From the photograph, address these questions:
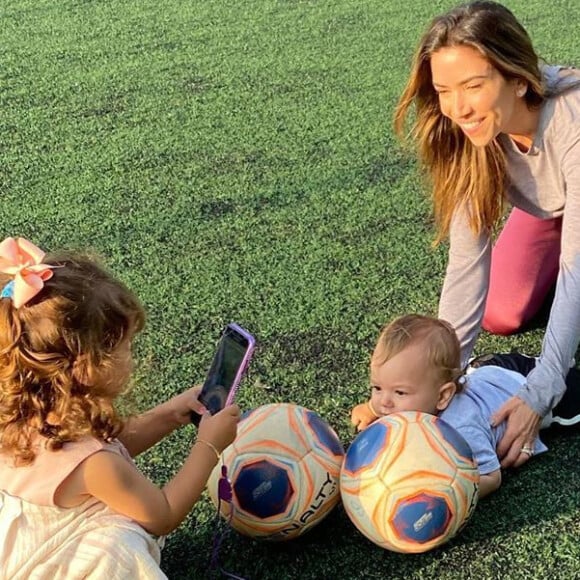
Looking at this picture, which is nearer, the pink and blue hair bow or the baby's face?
the pink and blue hair bow

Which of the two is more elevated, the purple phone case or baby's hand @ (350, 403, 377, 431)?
the purple phone case

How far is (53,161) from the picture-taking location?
5320mm

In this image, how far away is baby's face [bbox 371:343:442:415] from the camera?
2818 mm

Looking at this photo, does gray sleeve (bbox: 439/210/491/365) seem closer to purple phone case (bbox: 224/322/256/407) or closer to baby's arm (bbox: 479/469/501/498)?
baby's arm (bbox: 479/469/501/498)

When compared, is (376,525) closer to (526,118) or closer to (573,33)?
(526,118)

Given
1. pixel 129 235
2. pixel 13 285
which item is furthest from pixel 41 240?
pixel 13 285

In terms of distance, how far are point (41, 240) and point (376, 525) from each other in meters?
2.70

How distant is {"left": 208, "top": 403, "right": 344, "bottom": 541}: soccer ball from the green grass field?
0.53 feet

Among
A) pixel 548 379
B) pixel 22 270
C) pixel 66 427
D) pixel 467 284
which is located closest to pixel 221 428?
pixel 66 427

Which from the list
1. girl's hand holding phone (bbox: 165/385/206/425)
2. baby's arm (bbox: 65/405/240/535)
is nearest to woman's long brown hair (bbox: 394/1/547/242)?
girl's hand holding phone (bbox: 165/385/206/425)

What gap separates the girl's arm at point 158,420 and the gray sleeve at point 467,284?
3.75ft

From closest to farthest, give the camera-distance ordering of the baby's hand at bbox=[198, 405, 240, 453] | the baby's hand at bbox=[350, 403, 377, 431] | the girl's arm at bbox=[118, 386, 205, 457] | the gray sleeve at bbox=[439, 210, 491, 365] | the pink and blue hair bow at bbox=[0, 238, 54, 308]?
the pink and blue hair bow at bbox=[0, 238, 54, 308] → the baby's hand at bbox=[198, 405, 240, 453] → the girl's arm at bbox=[118, 386, 205, 457] → the baby's hand at bbox=[350, 403, 377, 431] → the gray sleeve at bbox=[439, 210, 491, 365]

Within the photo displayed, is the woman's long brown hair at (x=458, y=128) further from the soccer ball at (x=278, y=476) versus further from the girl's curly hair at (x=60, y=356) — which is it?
the girl's curly hair at (x=60, y=356)

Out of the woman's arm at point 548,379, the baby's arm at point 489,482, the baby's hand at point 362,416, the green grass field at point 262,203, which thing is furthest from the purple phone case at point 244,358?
the woman's arm at point 548,379
